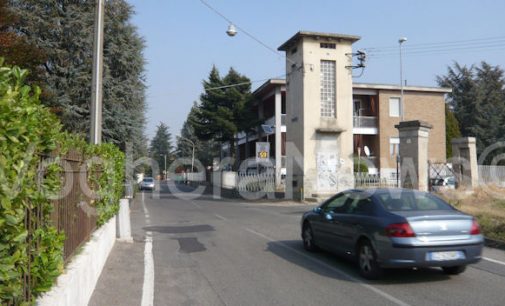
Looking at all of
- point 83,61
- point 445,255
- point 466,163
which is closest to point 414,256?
point 445,255

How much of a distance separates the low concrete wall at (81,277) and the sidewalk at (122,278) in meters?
0.13

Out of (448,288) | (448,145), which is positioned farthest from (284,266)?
(448,145)

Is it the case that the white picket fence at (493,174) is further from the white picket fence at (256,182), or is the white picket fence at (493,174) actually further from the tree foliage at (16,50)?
the tree foliage at (16,50)

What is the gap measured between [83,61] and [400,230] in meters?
22.5

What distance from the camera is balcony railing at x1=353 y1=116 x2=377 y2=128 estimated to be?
1603 inches

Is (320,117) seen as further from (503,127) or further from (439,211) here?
(503,127)

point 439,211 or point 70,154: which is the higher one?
point 70,154

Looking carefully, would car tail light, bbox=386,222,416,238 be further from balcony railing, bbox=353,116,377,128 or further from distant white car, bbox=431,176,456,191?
balcony railing, bbox=353,116,377,128

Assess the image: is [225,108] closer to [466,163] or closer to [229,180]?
[229,180]

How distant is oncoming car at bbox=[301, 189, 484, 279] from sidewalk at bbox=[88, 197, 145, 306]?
3.51 m

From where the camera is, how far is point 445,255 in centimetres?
725

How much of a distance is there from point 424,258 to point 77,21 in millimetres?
22663

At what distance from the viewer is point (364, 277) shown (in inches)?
305

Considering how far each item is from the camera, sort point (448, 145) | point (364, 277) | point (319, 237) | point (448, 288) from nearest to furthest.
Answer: point (448, 288), point (364, 277), point (319, 237), point (448, 145)
